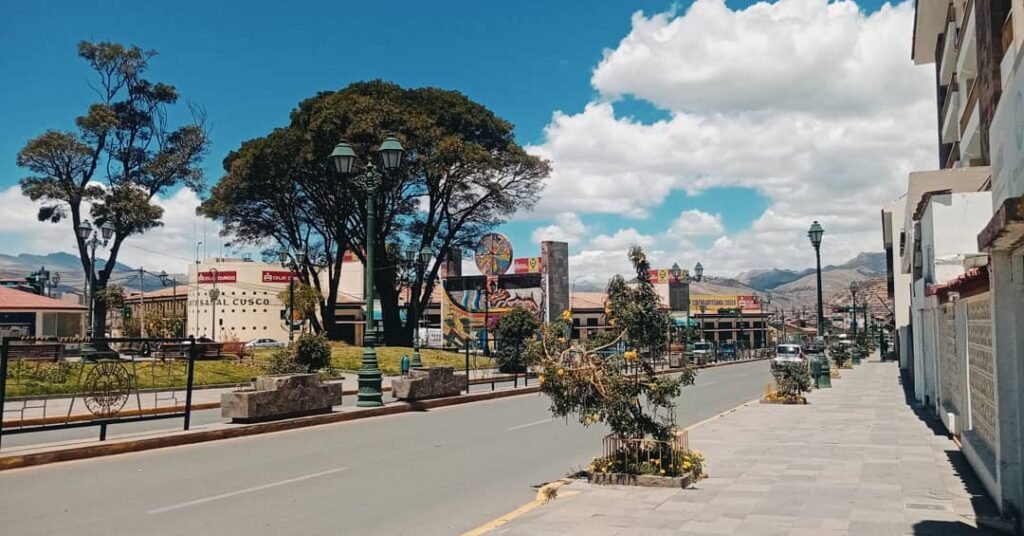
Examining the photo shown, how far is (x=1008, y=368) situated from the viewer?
26.5 ft

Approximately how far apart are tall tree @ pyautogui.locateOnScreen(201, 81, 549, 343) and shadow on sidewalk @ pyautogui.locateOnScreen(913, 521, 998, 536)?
4195 cm

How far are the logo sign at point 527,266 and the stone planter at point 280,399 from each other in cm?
5990

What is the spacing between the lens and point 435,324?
106 metres

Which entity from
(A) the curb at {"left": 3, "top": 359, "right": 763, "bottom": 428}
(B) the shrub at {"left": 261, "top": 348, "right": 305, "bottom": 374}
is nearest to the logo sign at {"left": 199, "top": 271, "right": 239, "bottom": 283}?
(A) the curb at {"left": 3, "top": 359, "right": 763, "bottom": 428}

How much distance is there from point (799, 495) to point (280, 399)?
11.6m

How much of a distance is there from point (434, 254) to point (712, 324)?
72.6 m

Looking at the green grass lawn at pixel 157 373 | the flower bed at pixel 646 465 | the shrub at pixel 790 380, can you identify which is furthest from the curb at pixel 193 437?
the shrub at pixel 790 380

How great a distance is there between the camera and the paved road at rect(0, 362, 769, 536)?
8453 mm

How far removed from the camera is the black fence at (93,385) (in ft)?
45.4

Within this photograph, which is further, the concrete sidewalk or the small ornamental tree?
the small ornamental tree

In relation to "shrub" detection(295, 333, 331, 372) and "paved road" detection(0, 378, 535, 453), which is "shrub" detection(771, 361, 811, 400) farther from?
"shrub" detection(295, 333, 331, 372)

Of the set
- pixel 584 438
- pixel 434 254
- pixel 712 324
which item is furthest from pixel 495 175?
pixel 712 324

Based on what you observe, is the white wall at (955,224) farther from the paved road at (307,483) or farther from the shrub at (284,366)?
the shrub at (284,366)

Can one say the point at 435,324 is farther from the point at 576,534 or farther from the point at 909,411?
the point at 576,534
